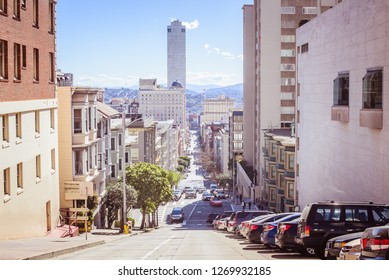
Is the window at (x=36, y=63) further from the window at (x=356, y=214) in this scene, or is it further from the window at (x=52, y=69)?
the window at (x=356, y=214)

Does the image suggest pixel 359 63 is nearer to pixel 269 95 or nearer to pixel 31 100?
pixel 31 100

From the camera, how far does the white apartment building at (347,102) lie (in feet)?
61.7

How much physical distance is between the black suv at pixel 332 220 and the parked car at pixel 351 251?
162 centimetres

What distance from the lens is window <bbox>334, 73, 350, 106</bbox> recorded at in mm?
23031

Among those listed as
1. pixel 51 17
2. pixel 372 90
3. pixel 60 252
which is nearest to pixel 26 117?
pixel 60 252

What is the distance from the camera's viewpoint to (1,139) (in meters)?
16.4

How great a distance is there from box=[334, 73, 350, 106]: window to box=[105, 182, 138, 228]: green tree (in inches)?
585

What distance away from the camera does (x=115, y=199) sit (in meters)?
35.2

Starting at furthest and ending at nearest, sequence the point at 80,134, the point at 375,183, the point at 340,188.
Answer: the point at 80,134, the point at 340,188, the point at 375,183

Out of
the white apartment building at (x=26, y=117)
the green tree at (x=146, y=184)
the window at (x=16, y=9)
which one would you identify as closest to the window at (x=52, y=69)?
the white apartment building at (x=26, y=117)

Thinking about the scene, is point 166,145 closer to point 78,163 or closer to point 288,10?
point 288,10
